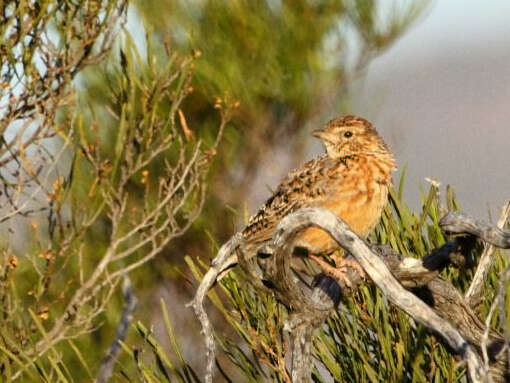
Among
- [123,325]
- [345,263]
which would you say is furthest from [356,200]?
[123,325]

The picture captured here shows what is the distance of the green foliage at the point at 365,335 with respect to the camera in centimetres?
316

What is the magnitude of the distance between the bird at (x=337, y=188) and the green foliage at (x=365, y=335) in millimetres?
579

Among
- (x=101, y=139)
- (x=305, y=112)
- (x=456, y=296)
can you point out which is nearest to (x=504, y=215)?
(x=456, y=296)

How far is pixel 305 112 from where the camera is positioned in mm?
7207

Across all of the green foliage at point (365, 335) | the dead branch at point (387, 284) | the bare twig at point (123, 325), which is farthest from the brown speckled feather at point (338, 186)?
the bare twig at point (123, 325)

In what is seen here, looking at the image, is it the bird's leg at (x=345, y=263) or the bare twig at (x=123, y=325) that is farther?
the bird's leg at (x=345, y=263)

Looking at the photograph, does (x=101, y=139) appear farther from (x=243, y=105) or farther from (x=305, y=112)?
(x=305, y=112)

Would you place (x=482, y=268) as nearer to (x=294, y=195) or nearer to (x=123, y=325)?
(x=123, y=325)

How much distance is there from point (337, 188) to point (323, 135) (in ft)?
1.43

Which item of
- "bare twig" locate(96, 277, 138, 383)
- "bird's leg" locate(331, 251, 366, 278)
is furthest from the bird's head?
"bare twig" locate(96, 277, 138, 383)

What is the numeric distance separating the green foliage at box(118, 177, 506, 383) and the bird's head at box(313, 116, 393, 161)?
1.29 m

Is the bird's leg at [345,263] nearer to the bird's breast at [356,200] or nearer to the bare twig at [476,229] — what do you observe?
the bird's breast at [356,200]

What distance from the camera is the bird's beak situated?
490 cm

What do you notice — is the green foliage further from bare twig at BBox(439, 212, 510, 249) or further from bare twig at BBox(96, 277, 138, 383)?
bare twig at BBox(96, 277, 138, 383)
